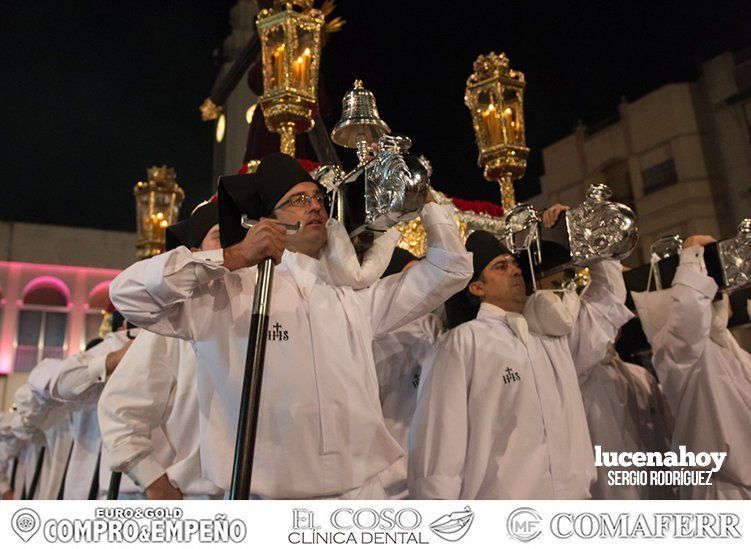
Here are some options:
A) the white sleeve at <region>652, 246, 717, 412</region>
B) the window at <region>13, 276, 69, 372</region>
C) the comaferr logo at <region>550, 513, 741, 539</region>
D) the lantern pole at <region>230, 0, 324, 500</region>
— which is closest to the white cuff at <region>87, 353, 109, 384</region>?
the lantern pole at <region>230, 0, 324, 500</region>

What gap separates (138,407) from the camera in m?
2.78

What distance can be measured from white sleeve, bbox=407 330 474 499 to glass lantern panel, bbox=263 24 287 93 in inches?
64.8

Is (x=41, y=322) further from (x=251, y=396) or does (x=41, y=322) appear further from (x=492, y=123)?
(x=251, y=396)

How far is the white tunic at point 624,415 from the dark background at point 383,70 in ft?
5.62

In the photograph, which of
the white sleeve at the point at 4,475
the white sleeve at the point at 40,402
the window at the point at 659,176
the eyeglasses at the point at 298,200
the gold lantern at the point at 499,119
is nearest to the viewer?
the eyeglasses at the point at 298,200

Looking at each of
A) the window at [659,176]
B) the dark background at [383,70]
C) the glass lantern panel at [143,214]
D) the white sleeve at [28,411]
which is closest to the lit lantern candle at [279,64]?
the dark background at [383,70]

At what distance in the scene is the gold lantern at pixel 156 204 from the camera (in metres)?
5.01

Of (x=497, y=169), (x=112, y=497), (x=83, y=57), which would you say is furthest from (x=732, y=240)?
(x=83, y=57)

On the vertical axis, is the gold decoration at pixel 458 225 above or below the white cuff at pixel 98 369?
above

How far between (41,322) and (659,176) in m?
9.64

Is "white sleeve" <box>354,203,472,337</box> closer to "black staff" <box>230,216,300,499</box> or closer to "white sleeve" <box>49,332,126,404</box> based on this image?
"black staff" <box>230,216,300,499</box>

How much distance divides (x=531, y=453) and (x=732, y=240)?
4.45 feet

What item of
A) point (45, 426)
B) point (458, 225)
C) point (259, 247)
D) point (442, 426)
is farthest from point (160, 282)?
point (45, 426)

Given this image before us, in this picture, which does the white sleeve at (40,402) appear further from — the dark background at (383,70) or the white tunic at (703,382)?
the white tunic at (703,382)
